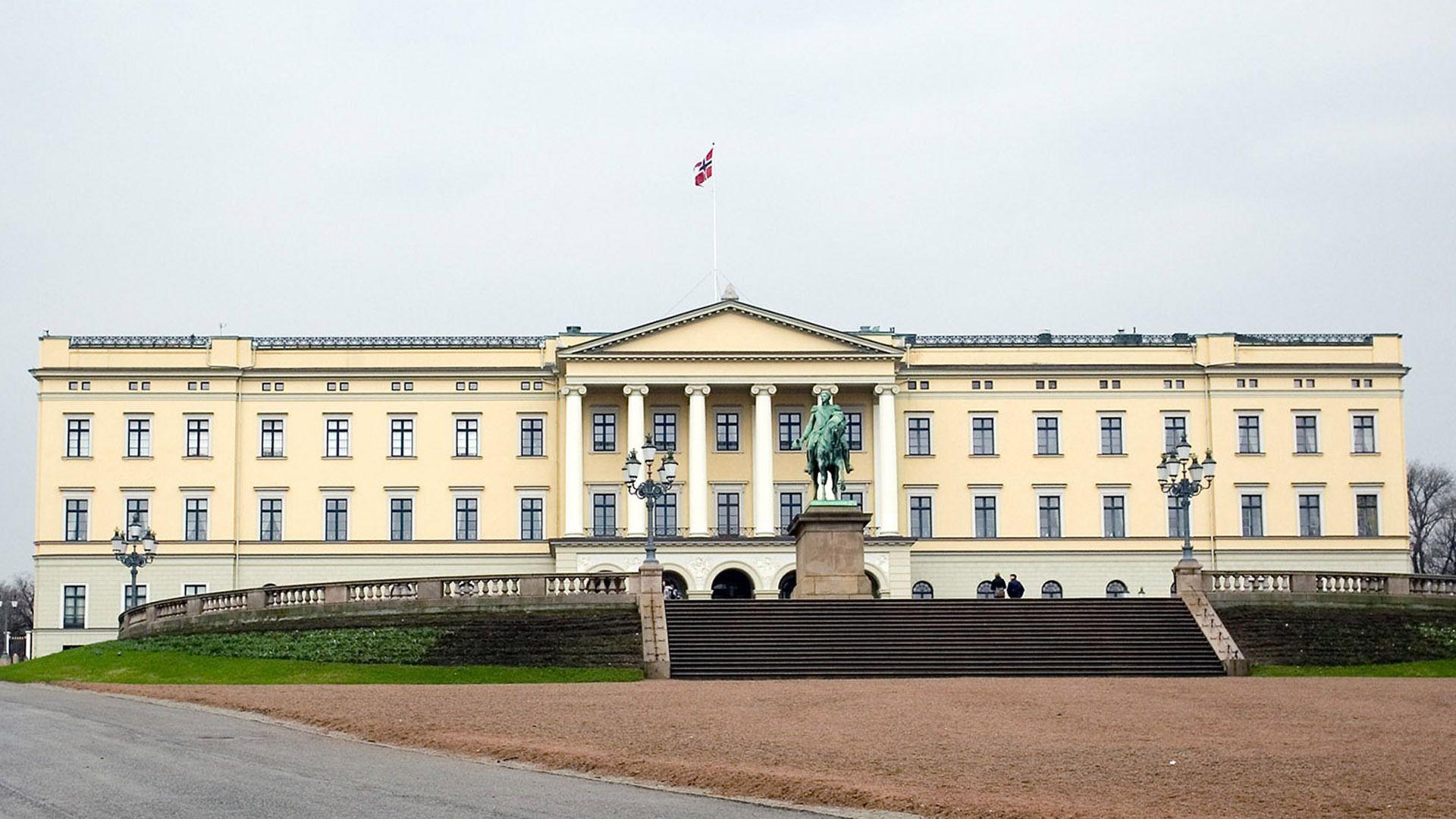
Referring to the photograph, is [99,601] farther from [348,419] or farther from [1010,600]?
[1010,600]

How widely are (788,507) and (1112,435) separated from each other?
1511 centimetres

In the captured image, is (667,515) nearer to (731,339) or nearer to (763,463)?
(763,463)

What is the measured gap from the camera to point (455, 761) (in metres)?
24.2

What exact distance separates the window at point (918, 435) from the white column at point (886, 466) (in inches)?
111

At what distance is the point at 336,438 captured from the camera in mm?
82750

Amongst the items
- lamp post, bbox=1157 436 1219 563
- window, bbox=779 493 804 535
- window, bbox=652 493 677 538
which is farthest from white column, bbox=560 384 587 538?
lamp post, bbox=1157 436 1219 563

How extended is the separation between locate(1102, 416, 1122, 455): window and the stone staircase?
31.9m

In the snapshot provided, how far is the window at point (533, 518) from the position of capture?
82.3 m

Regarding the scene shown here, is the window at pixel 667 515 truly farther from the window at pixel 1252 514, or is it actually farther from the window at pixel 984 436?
the window at pixel 1252 514

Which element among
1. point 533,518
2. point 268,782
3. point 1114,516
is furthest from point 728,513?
point 268,782

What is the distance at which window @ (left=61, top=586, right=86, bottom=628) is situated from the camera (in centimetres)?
8031

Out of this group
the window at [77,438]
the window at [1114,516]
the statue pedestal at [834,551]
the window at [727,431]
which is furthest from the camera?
the window at [1114,516]

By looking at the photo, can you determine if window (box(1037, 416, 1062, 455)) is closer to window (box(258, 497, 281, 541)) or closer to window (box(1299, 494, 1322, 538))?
window (box(1299, 494, 1322, 538))

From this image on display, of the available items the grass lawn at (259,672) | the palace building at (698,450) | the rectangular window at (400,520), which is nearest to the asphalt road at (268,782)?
the grass lawn at (259,672)
